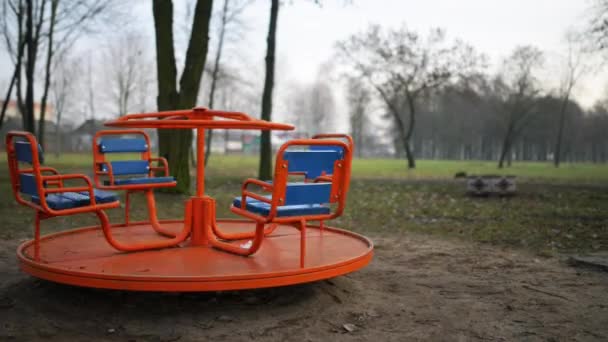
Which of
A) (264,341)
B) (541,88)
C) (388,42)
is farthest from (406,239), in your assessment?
(541,88)

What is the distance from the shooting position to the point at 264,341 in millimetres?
3545

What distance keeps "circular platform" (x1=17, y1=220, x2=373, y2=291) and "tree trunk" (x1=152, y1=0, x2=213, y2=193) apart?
600 centimetres

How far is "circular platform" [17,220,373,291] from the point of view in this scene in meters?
3.84

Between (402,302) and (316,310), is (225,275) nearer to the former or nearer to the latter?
(316,310)

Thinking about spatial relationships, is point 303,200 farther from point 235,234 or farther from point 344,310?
point 235,234

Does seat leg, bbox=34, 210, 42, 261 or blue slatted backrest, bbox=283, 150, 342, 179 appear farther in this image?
seat leg, bbox=34, 210, 42, 261

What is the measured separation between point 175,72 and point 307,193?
28.9 ft

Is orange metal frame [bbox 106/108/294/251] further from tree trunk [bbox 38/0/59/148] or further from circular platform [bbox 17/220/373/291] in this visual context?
tree trunk [bbox 38/0/59/148]

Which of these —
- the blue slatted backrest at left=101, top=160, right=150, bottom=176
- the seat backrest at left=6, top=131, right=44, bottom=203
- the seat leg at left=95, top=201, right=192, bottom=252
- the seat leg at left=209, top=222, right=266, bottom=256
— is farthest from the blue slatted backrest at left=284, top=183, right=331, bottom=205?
the blue slatted backrest at left=101, top=160, right=150, bottom=176

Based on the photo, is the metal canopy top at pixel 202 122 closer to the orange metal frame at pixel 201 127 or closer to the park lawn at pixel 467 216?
the orange metal frame at pixel 201 127

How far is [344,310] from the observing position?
4266 millimetres

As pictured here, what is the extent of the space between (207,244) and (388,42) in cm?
3144

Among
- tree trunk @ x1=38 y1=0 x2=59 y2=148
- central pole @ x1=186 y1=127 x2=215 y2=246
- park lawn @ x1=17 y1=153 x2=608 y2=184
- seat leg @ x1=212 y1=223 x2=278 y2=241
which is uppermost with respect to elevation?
tree trunk @ x1=38 y1=0 x2=59 y2=148

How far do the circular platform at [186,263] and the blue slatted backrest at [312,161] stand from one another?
0.78 m
